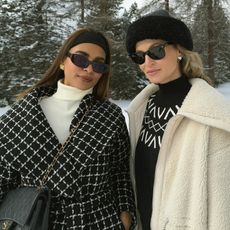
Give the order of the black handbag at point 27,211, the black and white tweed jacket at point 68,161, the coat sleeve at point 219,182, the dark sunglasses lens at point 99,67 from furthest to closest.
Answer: the dark sunglasses lens at point 99,67, the black and white tweed jacket at point 68,161, the black handbag at point 27,211, the coat sleeve at point 219,182

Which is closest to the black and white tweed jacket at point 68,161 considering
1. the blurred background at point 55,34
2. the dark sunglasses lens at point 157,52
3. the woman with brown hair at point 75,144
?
the woman with brown hair at point 75,144

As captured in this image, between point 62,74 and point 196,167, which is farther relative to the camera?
point 62,74

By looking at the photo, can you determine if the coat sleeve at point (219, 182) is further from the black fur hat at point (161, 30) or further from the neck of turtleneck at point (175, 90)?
the black fur hat at point (161, 30)

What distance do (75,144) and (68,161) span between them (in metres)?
0.12

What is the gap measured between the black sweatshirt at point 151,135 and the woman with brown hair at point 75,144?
120 millimetres

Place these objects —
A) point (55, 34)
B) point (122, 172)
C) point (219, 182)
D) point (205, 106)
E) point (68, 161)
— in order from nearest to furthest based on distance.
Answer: point (219, 182) < point (205, 106) < point (68, 161) < point (122, 172) < point (55, 34)

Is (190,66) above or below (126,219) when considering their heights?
above

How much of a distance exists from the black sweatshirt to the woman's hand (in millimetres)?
88

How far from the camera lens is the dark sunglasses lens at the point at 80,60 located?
2.72 metres

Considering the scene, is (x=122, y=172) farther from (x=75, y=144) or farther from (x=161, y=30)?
(x=161, y=30)

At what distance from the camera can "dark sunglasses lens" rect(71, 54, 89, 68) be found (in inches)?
107

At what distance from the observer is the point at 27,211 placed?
91.6 inches

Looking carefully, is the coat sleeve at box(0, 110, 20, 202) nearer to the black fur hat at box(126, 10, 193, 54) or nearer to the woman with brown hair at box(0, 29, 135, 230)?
the woman with brown hair at box(0, 29, 135, 230)

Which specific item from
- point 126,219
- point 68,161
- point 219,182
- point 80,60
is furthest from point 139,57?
point 126,219
